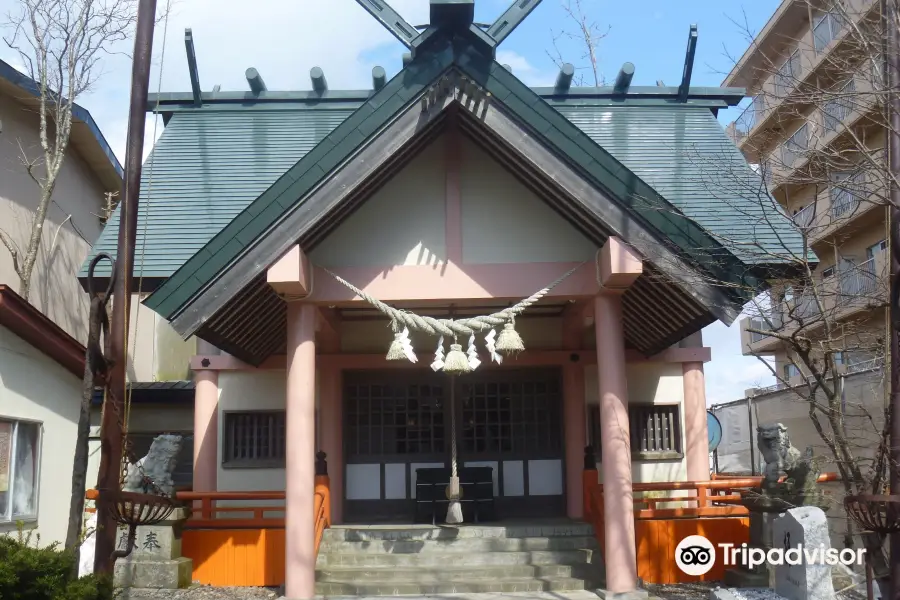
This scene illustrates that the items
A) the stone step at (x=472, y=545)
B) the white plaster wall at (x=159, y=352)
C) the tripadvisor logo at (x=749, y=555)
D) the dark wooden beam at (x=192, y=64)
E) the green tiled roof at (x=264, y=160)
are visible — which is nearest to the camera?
the tripadvisor logo at (x=749, y=555)

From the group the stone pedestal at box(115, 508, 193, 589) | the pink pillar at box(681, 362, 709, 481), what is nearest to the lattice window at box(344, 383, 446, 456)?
the stone pedestal at box(115, 508, 193, 589)

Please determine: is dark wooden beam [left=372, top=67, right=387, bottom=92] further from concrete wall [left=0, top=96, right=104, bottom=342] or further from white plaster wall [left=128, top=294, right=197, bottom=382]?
white plaster wall [left=128, top=294, right=197, bottom=382]

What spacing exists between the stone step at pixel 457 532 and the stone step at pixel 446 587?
86 cm

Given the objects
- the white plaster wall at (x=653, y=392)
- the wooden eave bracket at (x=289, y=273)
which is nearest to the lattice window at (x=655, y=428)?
the white plaster wall at (x=653, y=392)

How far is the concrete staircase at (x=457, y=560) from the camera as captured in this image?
30.5 ft

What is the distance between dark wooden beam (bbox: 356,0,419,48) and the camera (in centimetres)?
926

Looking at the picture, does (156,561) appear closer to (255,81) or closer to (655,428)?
(655,428)

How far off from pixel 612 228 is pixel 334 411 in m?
5.40

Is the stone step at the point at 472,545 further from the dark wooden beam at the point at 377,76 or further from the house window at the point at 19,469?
the dark wooden beam at the point at 377,76

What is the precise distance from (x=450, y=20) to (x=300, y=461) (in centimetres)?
479

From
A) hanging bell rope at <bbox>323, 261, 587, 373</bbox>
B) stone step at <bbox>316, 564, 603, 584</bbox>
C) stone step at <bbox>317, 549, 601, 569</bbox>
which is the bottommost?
stone step at <bbox>316, 564, 603, 584</bbox>

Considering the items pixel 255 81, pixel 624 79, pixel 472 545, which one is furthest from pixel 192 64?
pixel 472 545

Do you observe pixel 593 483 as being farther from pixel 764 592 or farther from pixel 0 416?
pixel 0 416

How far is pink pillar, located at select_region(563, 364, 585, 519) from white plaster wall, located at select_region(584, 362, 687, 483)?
17 cm
